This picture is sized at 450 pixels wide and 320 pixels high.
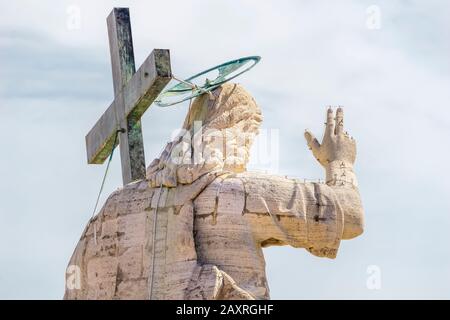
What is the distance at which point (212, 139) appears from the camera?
33.4 metres

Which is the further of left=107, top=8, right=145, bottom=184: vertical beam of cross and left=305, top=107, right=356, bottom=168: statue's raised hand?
left=107, top=8, right=145, bottom=184: vertical beam of cross

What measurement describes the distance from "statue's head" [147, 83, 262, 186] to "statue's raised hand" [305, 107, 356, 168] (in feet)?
2.44

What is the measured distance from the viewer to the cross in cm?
3381

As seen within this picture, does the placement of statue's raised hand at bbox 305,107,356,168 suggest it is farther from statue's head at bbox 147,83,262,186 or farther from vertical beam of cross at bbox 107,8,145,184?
vertical beam of cross at bbox 107,8,145,184

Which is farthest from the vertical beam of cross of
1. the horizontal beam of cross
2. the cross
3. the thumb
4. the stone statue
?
the thumb

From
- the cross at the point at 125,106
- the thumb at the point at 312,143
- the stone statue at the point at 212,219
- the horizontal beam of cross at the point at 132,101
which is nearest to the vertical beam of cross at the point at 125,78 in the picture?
the cross at the point at 125,106

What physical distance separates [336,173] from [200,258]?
184 centimetres

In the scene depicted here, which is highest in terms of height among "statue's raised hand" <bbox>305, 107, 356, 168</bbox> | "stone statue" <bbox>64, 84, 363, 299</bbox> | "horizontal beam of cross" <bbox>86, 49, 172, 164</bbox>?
"horizontal beam of cross" <bbox>86, 49, 172, 164</bbox>

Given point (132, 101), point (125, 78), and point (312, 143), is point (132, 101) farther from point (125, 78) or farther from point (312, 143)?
point (312, 143)

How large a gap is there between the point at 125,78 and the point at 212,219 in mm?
2462
